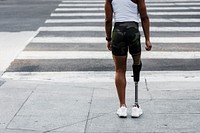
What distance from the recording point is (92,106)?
605 cm

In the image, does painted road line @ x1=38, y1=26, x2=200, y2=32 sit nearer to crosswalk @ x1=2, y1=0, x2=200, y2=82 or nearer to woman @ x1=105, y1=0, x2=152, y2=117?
crosswalk @ x1=2, y1=0, x2=200, y2=82

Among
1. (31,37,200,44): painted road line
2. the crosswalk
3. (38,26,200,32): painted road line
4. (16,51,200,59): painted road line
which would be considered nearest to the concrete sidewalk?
the crosswalk

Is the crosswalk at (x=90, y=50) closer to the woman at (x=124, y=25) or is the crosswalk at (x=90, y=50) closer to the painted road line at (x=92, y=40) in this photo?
the painted road line at (x=92, y=40)

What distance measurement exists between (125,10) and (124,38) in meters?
0.33

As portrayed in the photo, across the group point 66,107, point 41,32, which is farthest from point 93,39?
point 66,107

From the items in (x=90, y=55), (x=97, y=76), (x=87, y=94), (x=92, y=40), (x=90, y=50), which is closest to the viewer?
(x=87, y=94)

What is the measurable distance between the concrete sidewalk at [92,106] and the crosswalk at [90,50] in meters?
0.64

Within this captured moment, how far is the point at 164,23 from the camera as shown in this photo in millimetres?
13523

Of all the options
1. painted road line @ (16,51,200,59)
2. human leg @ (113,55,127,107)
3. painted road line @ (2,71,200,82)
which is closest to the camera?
human leg @ (113,55,127,107)

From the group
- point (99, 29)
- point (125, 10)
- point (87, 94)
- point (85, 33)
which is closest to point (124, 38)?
point (125, 10)

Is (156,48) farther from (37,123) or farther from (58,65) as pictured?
(37,123)

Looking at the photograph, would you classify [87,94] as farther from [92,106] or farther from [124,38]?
[124,38]

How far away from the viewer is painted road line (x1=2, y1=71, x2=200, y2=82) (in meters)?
7.71

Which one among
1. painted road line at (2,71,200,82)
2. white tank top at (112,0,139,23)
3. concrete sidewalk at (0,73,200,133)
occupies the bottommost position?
painted road line at (2,71,200,82)
